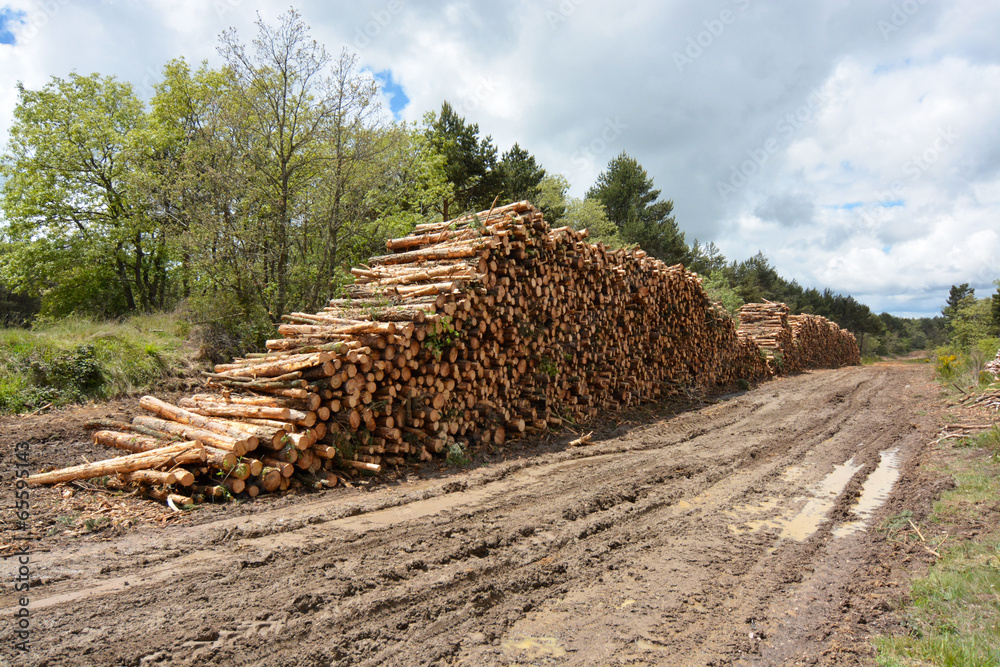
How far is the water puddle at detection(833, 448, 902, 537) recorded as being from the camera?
5.06 meters

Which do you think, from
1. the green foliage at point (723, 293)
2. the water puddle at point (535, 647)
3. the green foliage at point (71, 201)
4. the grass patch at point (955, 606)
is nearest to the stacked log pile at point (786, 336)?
the green foliage at point (723, 293)

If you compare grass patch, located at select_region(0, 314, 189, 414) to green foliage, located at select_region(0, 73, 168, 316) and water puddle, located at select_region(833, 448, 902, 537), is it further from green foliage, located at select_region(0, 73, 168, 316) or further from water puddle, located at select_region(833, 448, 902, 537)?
water puddle, located at select_region(833, 448, 902, 537)

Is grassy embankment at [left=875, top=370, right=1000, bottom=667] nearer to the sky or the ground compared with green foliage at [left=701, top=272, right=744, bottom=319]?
nearer to the ground

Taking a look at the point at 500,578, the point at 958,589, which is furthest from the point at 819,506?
the point at 500,578

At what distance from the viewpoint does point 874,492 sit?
625 cm

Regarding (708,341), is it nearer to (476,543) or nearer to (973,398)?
(973,398)

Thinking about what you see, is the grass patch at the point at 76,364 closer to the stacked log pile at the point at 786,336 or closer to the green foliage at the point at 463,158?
the green foliage at the point at 463,158

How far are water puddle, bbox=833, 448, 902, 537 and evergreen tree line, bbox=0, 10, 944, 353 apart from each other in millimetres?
7194

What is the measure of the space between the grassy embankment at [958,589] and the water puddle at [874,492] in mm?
304

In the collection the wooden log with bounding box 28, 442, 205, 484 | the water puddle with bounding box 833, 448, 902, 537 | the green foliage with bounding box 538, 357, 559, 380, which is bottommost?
the water puddle with bounding box 833, 448, 902, 537

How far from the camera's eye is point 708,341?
15.7m

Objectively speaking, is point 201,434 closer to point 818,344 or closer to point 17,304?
point 17,304

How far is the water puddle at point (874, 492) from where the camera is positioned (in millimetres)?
5062

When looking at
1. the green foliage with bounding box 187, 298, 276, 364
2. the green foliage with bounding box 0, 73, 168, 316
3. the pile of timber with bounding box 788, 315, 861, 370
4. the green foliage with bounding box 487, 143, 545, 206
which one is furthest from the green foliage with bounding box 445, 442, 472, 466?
the pile of timber with bounding box 788, 315, 861, 370
